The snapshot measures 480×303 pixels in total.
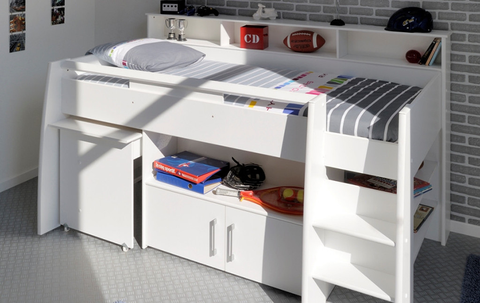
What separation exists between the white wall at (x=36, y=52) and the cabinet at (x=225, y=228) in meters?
1.15

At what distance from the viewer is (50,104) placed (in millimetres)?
2719

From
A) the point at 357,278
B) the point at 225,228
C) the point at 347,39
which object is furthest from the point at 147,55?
the point at 357,278

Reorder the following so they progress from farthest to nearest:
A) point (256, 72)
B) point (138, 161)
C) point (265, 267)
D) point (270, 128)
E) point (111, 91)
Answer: point (138, 161)
point (256, 72)
point (111, 91)
point (265, 267)
point (270, 128)

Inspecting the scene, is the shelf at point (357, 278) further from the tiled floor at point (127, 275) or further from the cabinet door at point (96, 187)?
Result: the cabinet door at point (96, 187)

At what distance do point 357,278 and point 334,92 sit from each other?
815mm

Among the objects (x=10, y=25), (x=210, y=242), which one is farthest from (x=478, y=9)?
(x=10, y=25)

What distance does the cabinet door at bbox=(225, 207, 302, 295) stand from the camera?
2309 mm

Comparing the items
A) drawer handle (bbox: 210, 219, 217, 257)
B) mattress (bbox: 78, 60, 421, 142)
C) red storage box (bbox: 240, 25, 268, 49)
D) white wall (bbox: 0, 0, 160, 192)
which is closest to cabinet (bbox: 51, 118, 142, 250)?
mattress (bbox: 78, 60, 421, 142)

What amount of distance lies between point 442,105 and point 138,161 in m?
1.81

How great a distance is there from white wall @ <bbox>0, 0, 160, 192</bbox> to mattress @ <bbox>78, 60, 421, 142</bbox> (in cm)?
77

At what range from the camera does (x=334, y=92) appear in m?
2.47

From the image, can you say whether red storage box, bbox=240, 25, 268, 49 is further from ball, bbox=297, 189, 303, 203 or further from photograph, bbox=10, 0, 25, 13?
photograph, bbox=10, 0, 25, 13

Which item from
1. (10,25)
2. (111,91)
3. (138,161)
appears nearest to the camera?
→ (111,91)

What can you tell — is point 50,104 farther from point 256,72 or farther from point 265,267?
point 265,267
